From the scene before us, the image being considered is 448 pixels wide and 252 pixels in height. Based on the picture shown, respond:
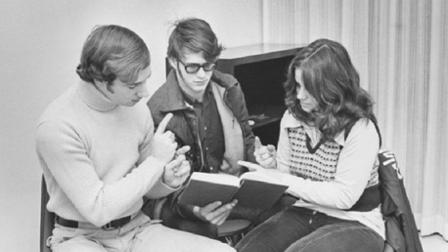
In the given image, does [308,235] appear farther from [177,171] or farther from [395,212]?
[177,171]

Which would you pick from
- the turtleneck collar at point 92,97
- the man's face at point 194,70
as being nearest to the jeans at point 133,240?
the turtleneck collar at point 92,97

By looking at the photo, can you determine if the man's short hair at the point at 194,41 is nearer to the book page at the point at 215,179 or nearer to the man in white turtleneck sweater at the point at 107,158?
the man in white turtleneck sweater at the point at 107,158

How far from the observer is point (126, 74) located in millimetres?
1857

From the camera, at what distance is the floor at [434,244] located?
3.21 meters

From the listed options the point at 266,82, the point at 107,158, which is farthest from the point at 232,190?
the point at 266,82

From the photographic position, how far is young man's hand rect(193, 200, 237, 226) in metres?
2.18

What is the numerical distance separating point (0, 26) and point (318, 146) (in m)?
1.17

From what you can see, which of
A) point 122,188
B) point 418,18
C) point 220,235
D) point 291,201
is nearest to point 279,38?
point 418,18

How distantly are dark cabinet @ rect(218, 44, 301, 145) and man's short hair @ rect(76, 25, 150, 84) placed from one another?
122 cm

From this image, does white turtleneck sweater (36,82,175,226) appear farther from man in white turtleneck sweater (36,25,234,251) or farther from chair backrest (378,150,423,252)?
chair backrest (378,150,423,252)

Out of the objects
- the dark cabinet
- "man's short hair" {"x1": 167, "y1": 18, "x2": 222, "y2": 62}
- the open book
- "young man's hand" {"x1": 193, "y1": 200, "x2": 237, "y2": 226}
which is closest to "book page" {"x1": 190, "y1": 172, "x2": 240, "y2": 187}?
the open book

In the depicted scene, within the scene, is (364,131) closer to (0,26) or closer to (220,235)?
(220,235)

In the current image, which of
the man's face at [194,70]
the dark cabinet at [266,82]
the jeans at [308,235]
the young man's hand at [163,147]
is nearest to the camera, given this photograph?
the young man's hand at [163,147]

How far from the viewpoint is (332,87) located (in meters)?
2.17
